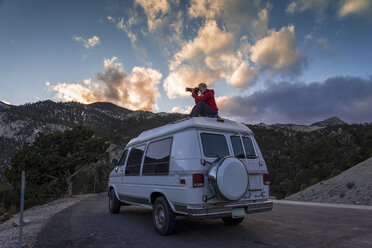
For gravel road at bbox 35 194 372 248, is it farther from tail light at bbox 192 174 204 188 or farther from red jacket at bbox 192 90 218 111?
red jacket at bbox 192 90 218 111

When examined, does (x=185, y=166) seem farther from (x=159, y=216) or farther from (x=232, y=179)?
(x=159, y=216)

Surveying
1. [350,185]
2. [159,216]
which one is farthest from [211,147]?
[350,185]

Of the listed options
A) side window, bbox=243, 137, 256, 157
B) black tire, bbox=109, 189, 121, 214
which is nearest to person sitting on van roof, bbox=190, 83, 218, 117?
side window, bbox=243, 137, 256, 157

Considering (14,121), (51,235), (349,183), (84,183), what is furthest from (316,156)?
(14,121)

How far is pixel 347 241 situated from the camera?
15.6ft

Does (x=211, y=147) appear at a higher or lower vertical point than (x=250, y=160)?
higher

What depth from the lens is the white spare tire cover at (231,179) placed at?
15.0 feet

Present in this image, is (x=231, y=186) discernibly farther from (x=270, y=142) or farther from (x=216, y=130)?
(x=270, y=142)

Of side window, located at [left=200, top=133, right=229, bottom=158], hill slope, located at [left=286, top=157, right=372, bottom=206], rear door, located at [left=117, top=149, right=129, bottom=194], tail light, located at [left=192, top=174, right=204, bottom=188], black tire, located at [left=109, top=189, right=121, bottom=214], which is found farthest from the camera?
hill slope, located at [left=286, top=157, right=372, bottom=206]

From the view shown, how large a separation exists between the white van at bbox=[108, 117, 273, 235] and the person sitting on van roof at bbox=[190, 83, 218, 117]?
0.82 m

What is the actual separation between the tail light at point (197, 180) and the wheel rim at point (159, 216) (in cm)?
120

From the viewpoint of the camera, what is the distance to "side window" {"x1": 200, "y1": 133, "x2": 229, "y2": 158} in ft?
16.7

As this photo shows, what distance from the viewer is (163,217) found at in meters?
5.27

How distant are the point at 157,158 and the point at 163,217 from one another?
1.36 m
